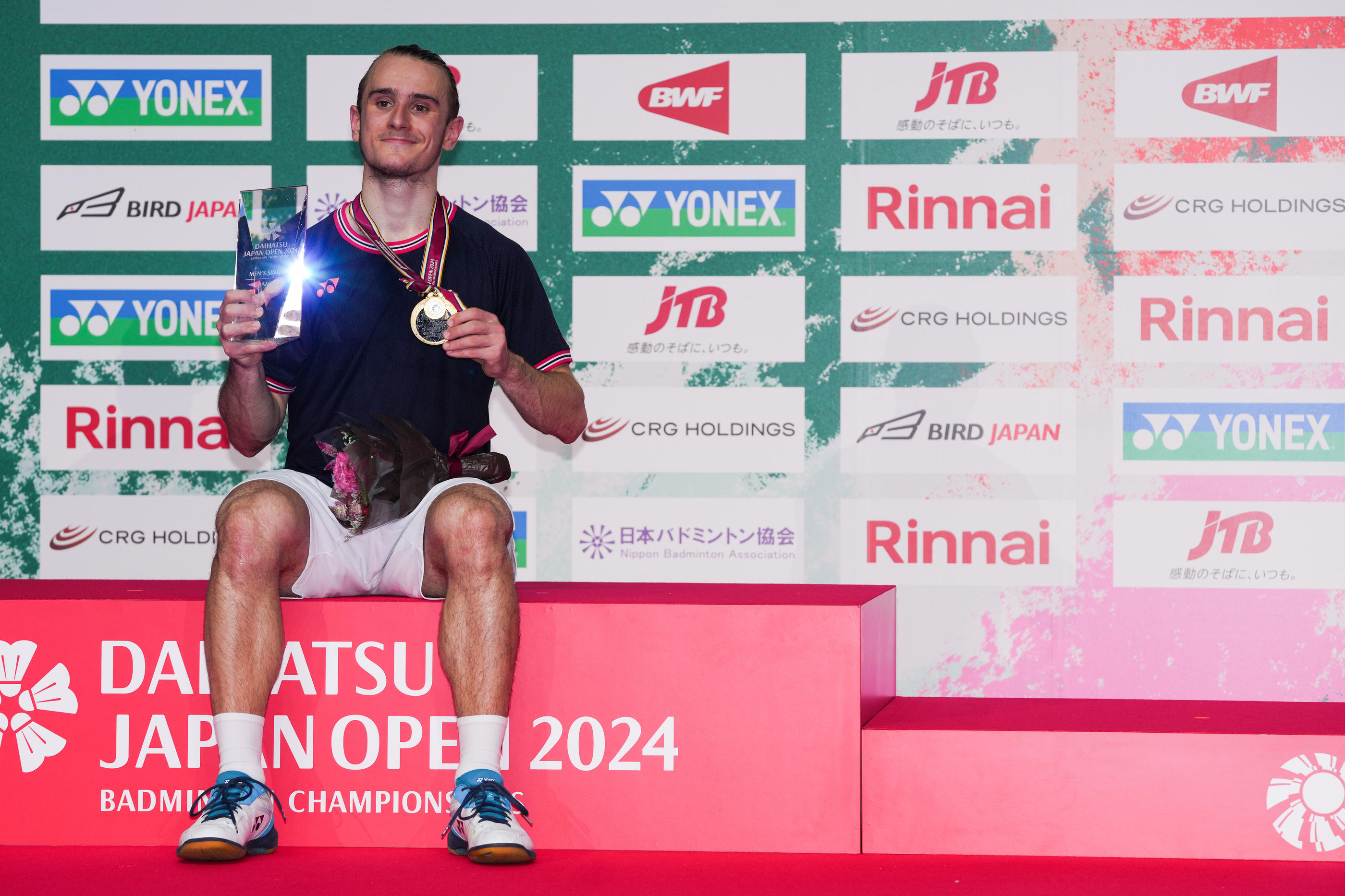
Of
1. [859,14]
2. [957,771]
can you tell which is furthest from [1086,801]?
[859,14]

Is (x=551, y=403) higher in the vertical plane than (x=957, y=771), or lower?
Answer: higher

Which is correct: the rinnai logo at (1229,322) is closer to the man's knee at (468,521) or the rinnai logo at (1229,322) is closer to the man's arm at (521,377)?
the man's arm at (521,377)

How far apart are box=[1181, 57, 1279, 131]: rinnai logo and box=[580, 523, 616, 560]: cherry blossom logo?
2019 mm

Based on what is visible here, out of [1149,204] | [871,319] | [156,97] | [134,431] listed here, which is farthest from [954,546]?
[156,97]

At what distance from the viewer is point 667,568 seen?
10.2 feet

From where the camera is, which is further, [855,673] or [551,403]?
[551,403]

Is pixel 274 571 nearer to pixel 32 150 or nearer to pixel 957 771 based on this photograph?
pixel 957 771

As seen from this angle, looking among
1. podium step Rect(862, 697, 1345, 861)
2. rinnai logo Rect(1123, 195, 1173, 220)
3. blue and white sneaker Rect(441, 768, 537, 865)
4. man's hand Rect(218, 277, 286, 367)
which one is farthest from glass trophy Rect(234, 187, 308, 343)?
rinnai logo Rect(1123, 195, 1173, 220)

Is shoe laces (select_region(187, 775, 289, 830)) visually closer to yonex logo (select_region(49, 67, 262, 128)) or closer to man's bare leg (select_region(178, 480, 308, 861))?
man's bare leg (select_region(178, 480, 308, 861))

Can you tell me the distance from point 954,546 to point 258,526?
1952 millimetres

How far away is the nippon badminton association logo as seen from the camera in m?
1.83

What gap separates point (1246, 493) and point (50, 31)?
3.59 metres

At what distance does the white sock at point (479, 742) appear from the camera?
1624 millimetres

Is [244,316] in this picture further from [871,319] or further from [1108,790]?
[871,319]
